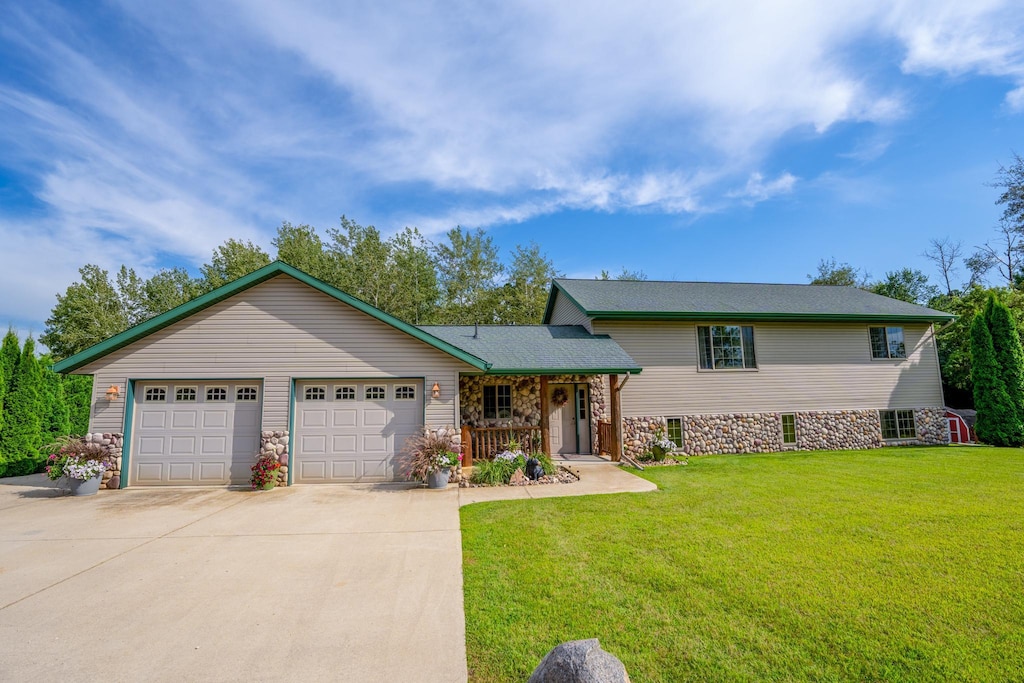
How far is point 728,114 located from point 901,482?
8.58 m

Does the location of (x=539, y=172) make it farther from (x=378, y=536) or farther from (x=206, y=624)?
(x=206, y=624)

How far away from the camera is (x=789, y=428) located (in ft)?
48.4

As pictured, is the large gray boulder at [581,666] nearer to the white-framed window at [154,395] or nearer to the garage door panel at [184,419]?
the garage door panel at [184,419]

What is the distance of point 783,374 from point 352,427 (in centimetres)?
1333

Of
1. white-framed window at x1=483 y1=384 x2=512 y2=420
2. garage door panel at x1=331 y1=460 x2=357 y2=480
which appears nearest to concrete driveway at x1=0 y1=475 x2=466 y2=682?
garage door panel at x1=331 y1=460 x2=357 y2=480

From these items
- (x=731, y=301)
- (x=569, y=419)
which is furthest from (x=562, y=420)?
(x=731, y=301)

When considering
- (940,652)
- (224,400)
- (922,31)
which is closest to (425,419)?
(224,400)

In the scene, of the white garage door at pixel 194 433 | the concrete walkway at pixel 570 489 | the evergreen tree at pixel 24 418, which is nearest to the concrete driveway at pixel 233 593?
the concrete walkway at pixel 570 489

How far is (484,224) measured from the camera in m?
29.3

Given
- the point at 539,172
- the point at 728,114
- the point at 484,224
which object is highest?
the point at 484,224

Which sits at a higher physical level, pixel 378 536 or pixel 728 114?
pixel 728 114

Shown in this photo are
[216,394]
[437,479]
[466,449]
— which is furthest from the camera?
[466,449]

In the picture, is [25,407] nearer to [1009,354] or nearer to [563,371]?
[563,371]

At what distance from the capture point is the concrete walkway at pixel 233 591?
317 cm
